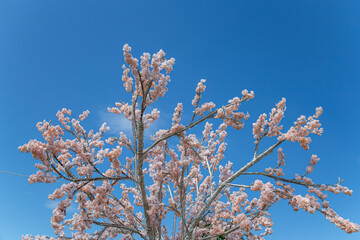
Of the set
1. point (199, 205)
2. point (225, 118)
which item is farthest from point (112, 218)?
point (225, 118)

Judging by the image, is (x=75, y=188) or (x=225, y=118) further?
(x=225, y=118)

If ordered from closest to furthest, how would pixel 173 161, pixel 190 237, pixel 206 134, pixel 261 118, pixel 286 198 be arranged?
pixel 286 198 < pixel 261 118 < pixel 173 161 < pixel 190 237 < pixel 206 134

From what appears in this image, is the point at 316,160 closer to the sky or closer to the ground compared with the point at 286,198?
closer to the sky

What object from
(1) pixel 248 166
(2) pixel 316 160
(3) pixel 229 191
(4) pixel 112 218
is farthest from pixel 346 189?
(4) pixel 112 218

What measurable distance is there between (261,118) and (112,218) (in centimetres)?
316

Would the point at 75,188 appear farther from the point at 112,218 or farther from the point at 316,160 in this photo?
the point at 316,160

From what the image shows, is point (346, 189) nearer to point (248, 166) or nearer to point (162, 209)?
point (248, 166)

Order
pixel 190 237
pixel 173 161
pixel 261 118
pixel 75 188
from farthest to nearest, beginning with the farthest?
1. pixel 190 237
2. pixel 173 161
3. pixel 261 118
4. pixel 75 188

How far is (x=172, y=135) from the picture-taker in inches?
177

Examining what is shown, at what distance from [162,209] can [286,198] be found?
234 cm

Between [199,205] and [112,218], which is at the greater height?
[199,205]

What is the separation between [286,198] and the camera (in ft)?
14.1

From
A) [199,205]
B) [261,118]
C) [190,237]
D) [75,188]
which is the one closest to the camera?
[75,188]

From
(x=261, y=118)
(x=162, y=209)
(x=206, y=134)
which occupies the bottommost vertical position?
(x=162, y=209)
